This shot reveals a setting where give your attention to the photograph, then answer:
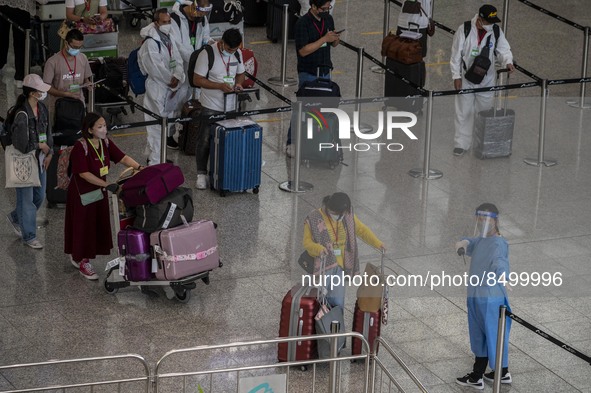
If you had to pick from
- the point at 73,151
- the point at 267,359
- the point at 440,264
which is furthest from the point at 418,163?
the point at 73,151

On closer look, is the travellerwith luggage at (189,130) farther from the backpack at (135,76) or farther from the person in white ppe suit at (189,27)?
the backpack at (135,76)

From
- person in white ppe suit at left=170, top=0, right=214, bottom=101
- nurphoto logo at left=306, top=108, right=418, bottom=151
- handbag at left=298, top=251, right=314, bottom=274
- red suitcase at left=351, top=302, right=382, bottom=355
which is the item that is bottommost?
red suitcase at left=351, top=302, right=382, bottom=355

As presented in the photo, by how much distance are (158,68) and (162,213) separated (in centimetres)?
346

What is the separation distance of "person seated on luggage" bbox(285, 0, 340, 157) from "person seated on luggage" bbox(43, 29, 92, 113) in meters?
2.53

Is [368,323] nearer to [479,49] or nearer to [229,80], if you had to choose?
[229,80]

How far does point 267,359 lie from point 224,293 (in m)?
1.22

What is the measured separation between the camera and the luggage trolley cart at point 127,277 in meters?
10.9

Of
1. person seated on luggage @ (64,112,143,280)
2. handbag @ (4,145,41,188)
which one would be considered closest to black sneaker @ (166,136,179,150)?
handbag @ (4,145,41,188)

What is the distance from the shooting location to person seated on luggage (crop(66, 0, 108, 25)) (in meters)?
15.9

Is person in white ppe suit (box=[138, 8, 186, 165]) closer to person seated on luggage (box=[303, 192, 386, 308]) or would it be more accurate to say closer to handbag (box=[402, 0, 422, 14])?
handbag (box=[402, 0, 422, 14])

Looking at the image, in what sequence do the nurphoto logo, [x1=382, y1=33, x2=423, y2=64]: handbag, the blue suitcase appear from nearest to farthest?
the nurphoto logo
the blue suitcase
[x1=382, y1=33, x2=423, y2=64]: handbag

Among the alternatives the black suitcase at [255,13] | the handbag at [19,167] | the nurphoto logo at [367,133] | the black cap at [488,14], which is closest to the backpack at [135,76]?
the handbag at [19,167]

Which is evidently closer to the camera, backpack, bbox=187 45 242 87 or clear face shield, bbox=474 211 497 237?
clear face shield, bbox=474 211 497 237

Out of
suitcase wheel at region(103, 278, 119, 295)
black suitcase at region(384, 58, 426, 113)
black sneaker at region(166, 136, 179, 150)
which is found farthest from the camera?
black suitcase at region(384, 58, 426, 113)
